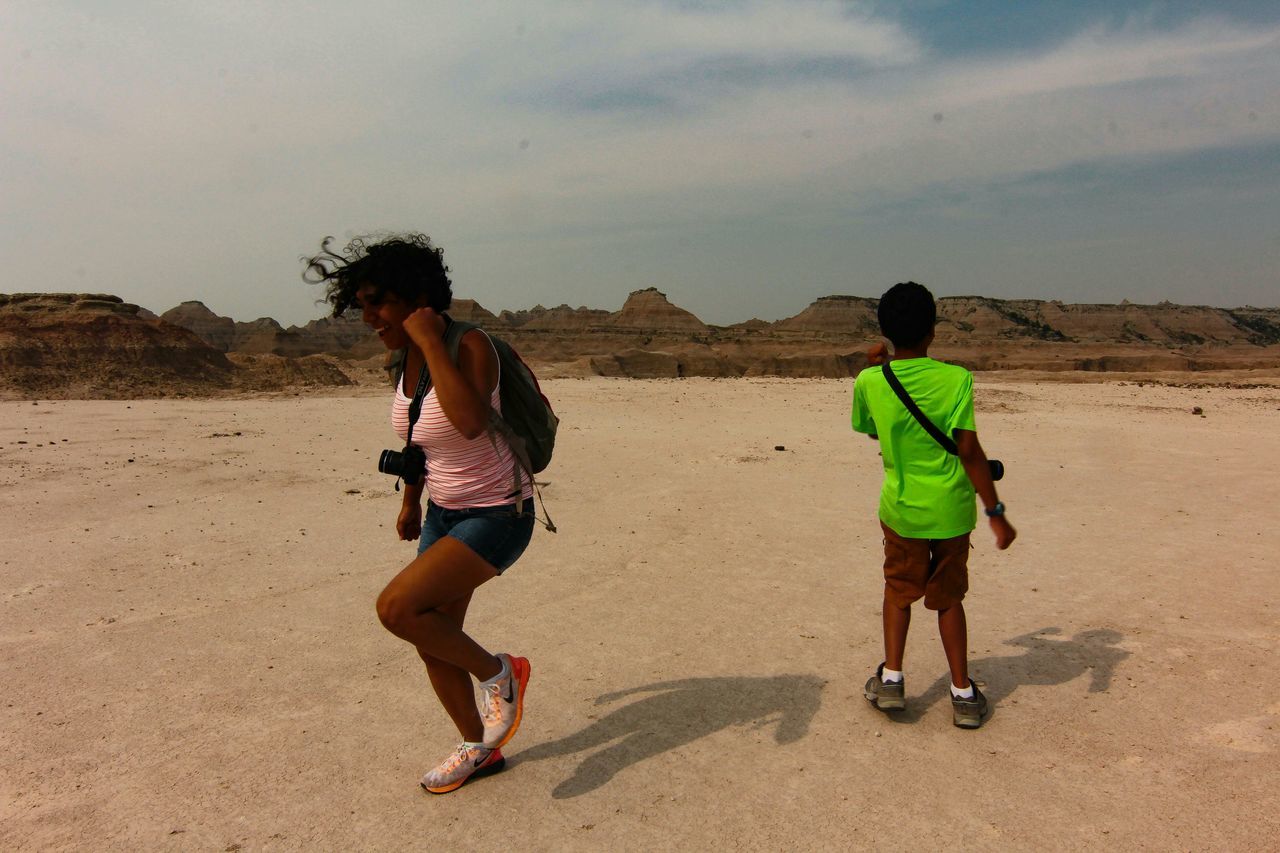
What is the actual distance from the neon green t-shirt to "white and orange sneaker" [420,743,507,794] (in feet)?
6.51

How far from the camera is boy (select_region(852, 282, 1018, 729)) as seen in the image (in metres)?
3.25

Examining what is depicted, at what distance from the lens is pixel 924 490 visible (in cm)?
336

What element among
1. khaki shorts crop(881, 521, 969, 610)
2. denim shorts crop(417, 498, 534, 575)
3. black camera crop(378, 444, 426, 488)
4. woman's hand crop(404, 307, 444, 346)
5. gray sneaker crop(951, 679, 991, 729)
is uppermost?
woman's hand crop(404, 307, 444, 346)

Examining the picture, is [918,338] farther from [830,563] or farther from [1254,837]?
[830,563]

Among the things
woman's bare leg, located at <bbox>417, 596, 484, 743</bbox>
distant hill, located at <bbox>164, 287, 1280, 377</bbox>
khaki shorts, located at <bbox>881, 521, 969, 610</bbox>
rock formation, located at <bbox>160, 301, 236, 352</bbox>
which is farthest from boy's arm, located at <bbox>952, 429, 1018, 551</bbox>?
rock formation, located at <bbox>160, 301, 236, 352</bbox>

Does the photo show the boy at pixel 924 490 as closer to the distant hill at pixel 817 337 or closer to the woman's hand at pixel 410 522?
the woman's hand at pixel 410 522

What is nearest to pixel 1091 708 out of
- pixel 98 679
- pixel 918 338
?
pixel 918 338

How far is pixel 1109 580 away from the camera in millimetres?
5590

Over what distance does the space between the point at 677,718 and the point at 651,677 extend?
0.48 meters

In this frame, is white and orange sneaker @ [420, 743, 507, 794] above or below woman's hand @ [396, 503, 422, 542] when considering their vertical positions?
below

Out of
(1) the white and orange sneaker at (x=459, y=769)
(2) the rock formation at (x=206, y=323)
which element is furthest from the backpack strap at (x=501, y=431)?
(2) the rock formation at (x=206, y=323)

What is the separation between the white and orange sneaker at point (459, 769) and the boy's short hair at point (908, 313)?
2.36m

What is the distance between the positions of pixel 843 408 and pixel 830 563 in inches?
506

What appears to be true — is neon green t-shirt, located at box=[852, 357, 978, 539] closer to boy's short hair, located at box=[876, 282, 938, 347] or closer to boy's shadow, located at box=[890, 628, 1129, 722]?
boy's short hair, located at box=[876, 282, 938, 347]
